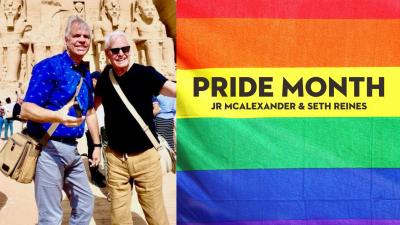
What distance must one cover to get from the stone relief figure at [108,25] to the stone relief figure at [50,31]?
3.89ft

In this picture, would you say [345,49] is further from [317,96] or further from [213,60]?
[213,60]

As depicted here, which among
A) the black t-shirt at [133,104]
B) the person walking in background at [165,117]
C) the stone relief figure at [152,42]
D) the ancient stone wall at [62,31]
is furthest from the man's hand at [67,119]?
the stone relief figure at [152,42]

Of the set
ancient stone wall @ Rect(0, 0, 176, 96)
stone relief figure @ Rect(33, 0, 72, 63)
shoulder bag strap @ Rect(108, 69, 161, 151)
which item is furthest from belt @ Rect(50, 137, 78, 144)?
stone relief figure @ Rect(33, 0, 72, 63)

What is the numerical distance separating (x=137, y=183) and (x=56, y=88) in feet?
2.80

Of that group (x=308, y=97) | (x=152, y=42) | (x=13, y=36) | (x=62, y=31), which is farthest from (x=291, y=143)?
(x=13, y=36)

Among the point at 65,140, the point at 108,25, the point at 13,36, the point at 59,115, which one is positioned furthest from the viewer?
the point at 13,36

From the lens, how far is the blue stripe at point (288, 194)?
372 cm

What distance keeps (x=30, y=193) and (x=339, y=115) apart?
448 cm

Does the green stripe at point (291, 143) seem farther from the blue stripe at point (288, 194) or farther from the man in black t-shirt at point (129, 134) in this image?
the man in black t-shirt at point (129, 134)

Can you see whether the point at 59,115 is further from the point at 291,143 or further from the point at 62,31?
the point at 62,31

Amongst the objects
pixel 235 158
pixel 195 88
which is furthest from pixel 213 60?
pixel 235 158

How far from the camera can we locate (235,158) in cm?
371

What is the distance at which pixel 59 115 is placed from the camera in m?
3.26

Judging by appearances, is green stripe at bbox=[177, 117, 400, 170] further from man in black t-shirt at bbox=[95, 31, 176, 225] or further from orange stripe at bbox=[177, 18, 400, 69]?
orange stripe at bbox=[177, 18, 400, 69]
